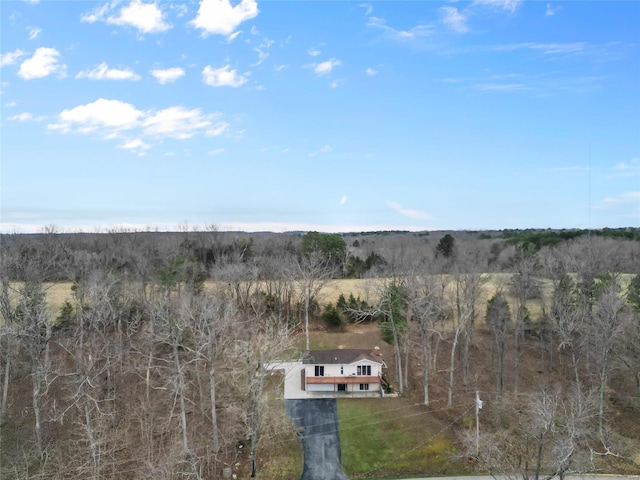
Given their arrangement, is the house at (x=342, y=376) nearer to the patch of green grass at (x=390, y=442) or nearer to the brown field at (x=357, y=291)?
the patch of green grass at (x=390, y=442)

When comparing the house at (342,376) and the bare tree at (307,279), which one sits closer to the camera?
the house at (342,376)

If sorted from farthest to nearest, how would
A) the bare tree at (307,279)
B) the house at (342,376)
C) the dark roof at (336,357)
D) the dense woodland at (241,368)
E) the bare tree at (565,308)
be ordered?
the bare tree at (307,279) → the bare tree at (565,308) → the dark roof at (336,357) → the house at (342,376) → the dense woodland at (241,368)

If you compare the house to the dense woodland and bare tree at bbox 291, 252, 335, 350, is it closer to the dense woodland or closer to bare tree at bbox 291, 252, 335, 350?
the dense woodland

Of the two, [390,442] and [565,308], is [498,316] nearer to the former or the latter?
[565,308]

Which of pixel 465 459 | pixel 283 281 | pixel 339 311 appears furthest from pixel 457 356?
pixel 283 281

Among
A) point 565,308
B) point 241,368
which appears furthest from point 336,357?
point 565,308

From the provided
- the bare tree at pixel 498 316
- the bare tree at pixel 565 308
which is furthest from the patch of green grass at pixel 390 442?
the bare tree at pixel 565 308
